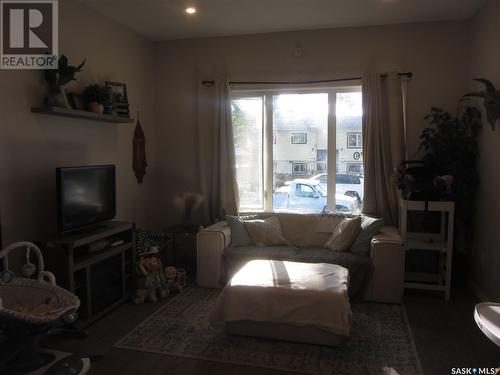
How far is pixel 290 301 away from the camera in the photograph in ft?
8.67

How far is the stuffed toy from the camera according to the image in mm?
3535

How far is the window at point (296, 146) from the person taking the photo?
431 cm

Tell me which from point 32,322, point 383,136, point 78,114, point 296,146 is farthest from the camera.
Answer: point 296,146

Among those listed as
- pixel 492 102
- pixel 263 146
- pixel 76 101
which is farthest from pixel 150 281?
pixel 492 102

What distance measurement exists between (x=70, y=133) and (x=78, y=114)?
0.88ft

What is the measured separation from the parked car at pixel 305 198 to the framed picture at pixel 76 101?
228 centimetres

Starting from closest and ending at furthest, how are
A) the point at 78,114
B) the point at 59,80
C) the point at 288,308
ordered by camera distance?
the point at 288,308
the point at 59,80
the point at 78,114

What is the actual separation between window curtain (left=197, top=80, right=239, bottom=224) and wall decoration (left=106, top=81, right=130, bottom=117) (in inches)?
36.6

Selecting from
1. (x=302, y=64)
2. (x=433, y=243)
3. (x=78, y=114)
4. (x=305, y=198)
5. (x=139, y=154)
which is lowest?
(x=433, y=243)

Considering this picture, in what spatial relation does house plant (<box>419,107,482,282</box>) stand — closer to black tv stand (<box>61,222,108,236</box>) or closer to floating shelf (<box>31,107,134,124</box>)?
floating shelf (<box>31,107,134,124</box>)

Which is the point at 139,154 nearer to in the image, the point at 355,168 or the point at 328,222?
the point at 328,222

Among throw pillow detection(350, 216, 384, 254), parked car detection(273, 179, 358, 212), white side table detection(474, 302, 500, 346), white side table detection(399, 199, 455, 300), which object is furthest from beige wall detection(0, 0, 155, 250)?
white side table detection(474, 302, 500, 346)

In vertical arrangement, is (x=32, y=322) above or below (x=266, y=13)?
below

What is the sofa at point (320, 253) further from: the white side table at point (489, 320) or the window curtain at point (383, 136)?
the white side table at point (489, 320)
